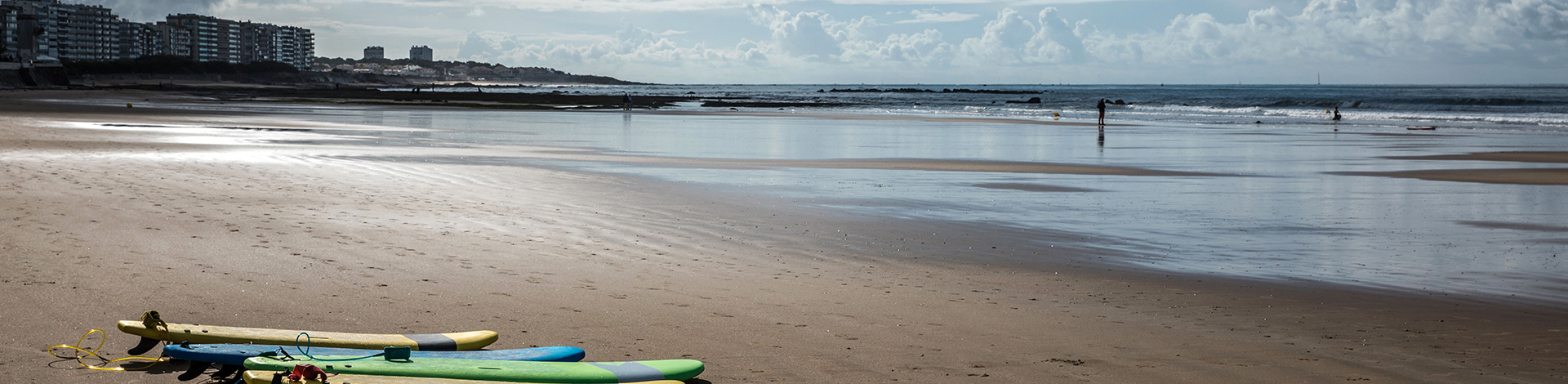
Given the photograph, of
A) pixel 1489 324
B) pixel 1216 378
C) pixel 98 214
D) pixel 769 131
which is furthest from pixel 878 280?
pixel 769 131

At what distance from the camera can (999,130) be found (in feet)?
113

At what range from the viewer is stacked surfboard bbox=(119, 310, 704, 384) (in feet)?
14.2

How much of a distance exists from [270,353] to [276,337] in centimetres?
35

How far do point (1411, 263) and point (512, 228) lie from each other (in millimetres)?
7058

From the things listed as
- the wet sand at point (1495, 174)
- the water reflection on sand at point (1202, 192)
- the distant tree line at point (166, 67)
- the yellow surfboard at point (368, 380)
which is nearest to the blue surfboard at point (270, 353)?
the yellow surfboard at point (368, 380)

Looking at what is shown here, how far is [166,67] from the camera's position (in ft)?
476

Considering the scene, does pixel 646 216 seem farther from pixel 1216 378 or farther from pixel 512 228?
pixel 1216 378

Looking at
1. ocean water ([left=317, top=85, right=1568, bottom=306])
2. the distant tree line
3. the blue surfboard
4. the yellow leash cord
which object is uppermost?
the distant tree line

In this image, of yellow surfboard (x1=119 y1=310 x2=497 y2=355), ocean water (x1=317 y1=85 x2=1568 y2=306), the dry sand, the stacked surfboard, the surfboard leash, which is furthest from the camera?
ocean water (x1=317 y1=85 x2=1568 y2=306)

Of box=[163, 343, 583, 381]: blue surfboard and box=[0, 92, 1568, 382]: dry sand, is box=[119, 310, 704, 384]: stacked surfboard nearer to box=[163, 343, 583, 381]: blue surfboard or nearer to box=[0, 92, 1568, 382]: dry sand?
box=[163, 343, 583, 381]: blue surfboard

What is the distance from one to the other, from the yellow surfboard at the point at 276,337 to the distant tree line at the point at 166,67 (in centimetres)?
13626

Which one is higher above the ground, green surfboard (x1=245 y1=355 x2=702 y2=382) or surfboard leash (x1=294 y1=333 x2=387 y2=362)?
surfboard leash (x1=294 y1=333 x2=387 y2=362)

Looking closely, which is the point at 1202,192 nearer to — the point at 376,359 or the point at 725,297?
the point at 725,297

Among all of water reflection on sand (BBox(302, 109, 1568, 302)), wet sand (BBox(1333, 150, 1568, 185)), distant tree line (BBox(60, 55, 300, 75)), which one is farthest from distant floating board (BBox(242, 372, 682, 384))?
distant tree line (BBox(60, 55, 300, 75))
